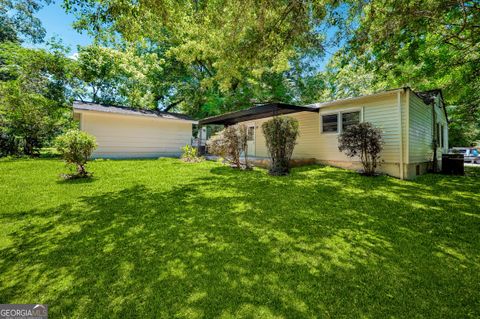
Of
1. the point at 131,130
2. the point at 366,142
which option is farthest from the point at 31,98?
the point at 366,142

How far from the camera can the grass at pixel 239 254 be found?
1.90 metres

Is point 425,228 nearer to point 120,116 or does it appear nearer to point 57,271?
point 57,271

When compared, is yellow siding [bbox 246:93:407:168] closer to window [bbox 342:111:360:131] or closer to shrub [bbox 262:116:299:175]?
window [bbox 342:111:360:131]

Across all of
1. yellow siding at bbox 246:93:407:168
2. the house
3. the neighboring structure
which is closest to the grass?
the house

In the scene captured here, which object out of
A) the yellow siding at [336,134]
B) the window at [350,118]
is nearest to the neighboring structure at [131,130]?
the yellow siding at [336,134]

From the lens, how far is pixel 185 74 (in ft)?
68.5

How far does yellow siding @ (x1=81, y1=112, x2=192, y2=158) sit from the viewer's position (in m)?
13.3

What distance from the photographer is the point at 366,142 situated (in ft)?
24.4

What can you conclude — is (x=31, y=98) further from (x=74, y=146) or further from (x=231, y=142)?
(x=231, y=142)

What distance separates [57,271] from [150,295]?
123cm

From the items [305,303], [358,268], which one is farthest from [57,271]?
[358,268]

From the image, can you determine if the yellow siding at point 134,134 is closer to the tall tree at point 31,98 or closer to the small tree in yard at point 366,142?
the tall tree at point 31,98

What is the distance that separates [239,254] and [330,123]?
890cm

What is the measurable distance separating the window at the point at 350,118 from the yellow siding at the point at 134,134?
11206 mm
